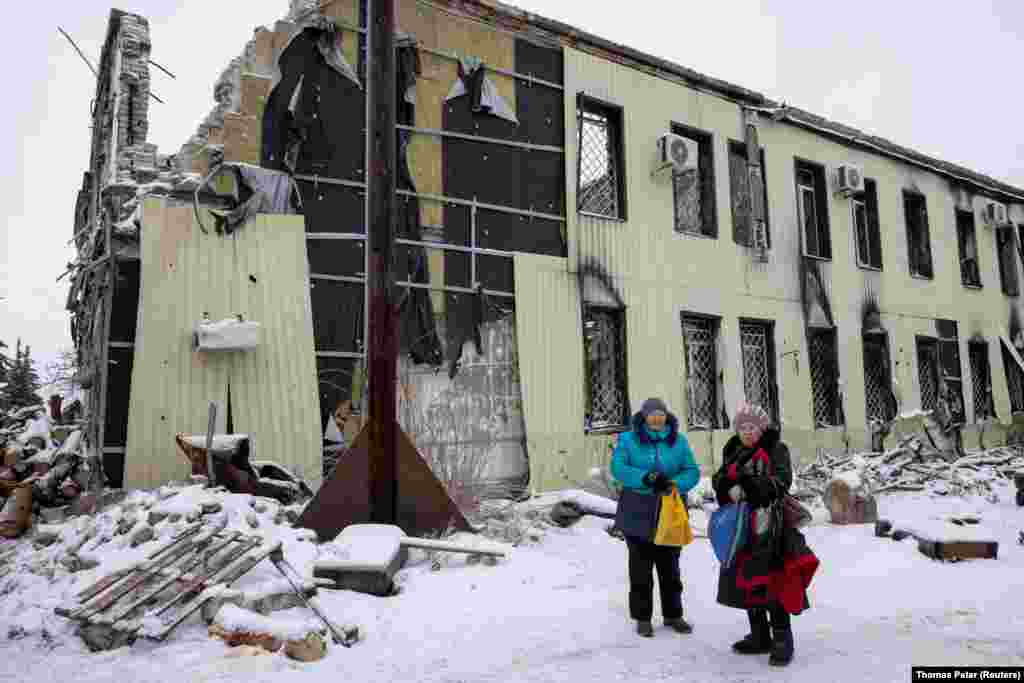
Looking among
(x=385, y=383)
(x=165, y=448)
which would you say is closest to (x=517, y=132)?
(x=385, y=383)

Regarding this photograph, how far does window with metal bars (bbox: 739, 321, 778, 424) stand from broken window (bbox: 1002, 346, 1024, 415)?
27.0 ft

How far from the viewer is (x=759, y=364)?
1264 centimetres

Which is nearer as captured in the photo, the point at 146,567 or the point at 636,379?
the point at 146,567

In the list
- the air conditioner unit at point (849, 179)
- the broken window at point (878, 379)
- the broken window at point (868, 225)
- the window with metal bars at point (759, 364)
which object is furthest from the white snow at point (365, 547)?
the broken window at point (868, 225)

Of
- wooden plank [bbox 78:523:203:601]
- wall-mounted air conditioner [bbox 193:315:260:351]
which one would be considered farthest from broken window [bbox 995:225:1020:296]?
wooden plank [bbox 78:523:203:601]

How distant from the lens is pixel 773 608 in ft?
12.6

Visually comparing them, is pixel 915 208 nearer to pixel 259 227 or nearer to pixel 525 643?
pixel 259 227

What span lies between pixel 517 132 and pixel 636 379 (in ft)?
12.9

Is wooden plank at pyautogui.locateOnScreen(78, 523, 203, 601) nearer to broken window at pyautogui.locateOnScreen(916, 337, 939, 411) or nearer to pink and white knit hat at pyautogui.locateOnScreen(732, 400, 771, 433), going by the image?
pink and white knit hat at pyautogui.locateOnScreen(732, 400, 771, 433)

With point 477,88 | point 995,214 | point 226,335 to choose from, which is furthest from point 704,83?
point 995,214

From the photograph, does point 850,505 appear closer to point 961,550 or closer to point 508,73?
point 961,550

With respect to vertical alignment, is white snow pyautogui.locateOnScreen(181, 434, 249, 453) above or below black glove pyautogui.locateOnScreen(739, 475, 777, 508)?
above

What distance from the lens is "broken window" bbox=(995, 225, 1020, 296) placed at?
1766 cm

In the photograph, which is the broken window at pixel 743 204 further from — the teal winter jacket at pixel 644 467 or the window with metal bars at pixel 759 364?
the teal winter jacket at pixel 644 467
